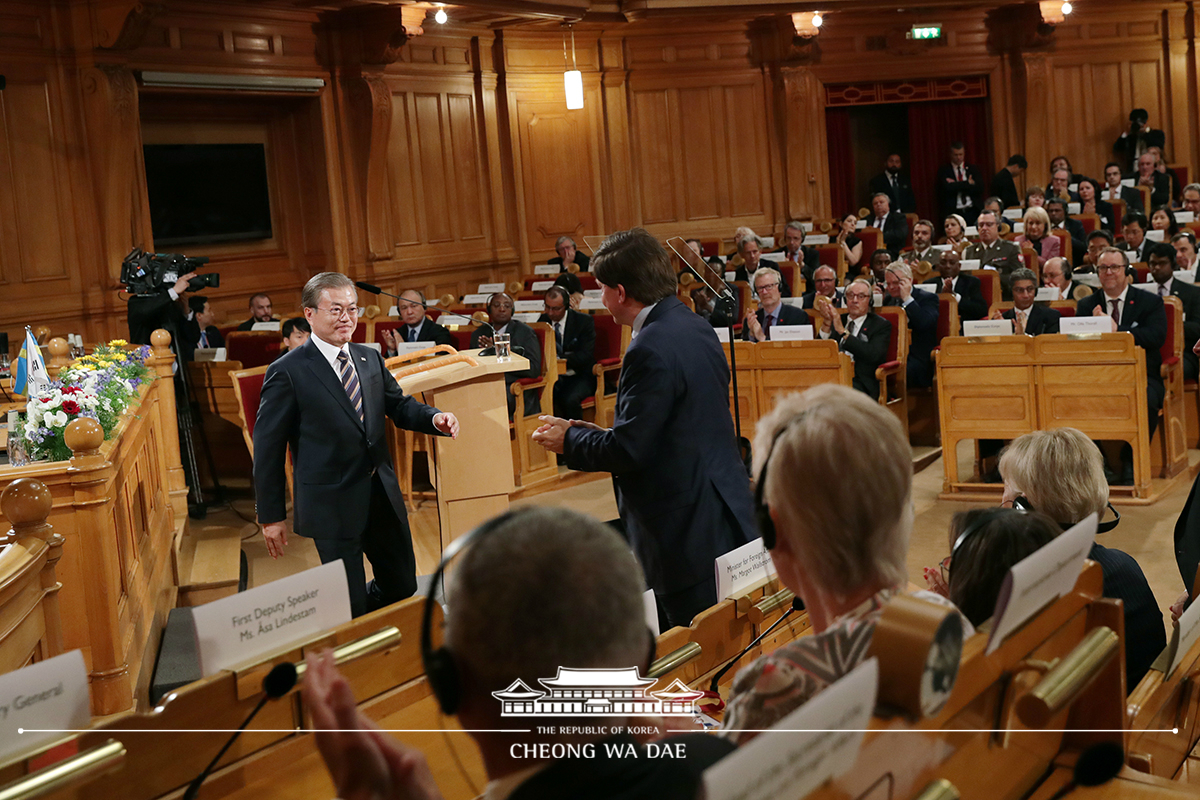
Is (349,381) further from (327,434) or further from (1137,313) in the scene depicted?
(1137,313)

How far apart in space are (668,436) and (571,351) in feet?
15.5

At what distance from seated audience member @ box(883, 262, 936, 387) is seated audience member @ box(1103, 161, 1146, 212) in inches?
205

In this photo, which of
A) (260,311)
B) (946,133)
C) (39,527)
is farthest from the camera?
(946,133)

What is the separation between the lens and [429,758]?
166 cm

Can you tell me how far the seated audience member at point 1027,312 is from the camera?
20.7 feet

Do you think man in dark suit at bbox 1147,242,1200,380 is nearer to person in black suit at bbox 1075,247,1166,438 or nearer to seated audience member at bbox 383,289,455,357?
person in black suit at bbox 1075,247,1166,438

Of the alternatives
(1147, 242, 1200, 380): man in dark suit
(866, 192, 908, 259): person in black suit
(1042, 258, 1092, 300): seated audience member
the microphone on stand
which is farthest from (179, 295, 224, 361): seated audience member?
(866, 192, 908, 259): person in black suit

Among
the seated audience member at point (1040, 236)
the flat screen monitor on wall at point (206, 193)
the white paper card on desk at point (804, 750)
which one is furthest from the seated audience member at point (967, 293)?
the white paper card on desk at point (804, 750)

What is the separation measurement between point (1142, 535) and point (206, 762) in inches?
183

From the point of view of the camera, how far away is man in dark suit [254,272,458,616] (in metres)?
3.42

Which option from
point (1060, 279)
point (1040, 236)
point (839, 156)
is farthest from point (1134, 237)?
point (839, 156)

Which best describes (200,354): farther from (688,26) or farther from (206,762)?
(688,26)

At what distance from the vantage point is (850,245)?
11.2 metres

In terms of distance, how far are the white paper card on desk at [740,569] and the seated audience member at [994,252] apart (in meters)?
6.74
